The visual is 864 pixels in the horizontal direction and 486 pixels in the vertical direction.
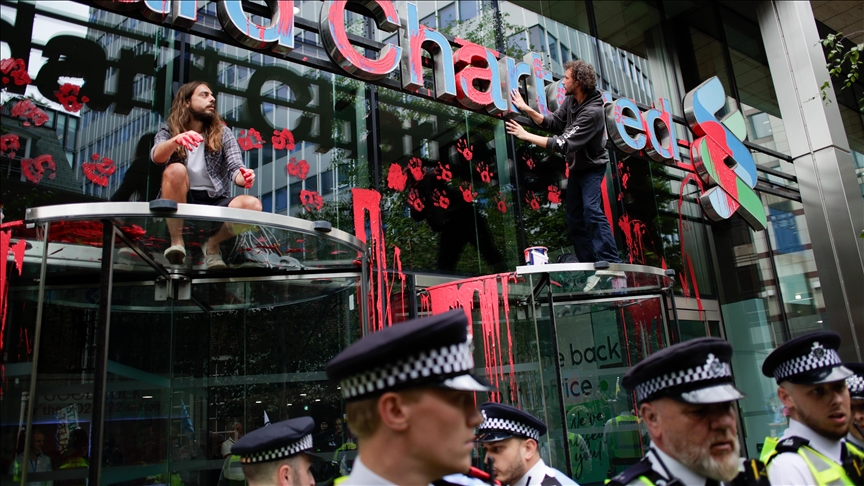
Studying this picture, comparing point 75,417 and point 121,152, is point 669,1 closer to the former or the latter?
point 121,152

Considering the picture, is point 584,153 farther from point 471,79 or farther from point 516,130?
point 471,79

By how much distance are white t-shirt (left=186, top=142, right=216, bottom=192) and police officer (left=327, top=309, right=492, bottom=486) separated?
379 cm

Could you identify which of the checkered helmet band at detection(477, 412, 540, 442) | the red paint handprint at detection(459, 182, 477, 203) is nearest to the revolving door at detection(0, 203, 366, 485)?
the checkered helmet band at detection(477, 412, 540, 442)

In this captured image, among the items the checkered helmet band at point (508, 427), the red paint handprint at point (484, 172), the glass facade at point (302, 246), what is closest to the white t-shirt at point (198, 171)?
the glass facade at point (302, 246)

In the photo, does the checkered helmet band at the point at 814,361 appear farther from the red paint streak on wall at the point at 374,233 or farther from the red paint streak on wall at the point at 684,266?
the red paint streak on wall at the point at 684,266

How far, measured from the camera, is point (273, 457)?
3.71 metres

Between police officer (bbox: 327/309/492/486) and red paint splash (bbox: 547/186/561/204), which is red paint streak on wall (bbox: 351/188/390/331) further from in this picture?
police officer (bbox: 327/309/492/486)

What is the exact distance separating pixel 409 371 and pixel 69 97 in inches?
223

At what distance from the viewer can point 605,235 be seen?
7.09 metres

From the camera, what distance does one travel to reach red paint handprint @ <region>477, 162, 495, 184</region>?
9.02m

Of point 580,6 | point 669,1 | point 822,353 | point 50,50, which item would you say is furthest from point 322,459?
point 669,1

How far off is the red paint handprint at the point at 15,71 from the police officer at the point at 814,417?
603 cm

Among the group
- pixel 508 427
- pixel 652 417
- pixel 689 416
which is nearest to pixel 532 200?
pixel 508 427

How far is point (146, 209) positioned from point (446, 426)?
9.90 ft
